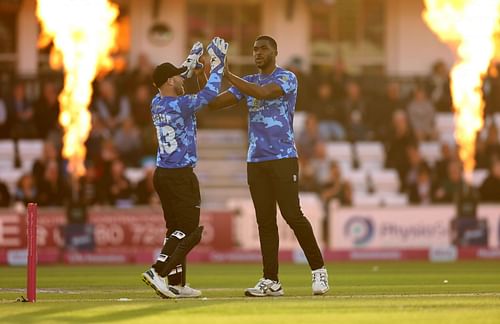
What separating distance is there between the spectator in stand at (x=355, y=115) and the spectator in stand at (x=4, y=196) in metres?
8.00

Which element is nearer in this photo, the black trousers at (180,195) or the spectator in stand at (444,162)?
the black trousers at (180,195)

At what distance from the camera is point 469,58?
31.3 metres

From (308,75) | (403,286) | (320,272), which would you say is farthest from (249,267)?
(308,75)

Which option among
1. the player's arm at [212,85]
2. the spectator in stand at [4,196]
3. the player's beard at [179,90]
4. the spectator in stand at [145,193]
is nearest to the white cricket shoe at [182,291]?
the player's arm at [212,85]

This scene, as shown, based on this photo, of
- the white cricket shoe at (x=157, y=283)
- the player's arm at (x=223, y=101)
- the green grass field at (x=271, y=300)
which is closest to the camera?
the green grass field at (x=271, y=300)

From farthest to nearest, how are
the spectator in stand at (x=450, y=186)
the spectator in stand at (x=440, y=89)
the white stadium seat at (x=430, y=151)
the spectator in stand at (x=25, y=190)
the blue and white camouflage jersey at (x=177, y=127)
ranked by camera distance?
1. the spectator in stand at (x=440, y=89)
2. the white stadium seat at (x=430, y=151)
3. the spectator in stand at (x=450, y=186)
4. the spectator in stand at (x=25, y=190)
5. the blue and white camouflage jersey at (x=177, y=127)

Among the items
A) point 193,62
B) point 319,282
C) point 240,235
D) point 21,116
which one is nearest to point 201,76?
point 193,62

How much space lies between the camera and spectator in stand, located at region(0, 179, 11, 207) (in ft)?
93.4

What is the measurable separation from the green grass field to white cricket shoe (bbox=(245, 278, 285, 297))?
0.50 ft

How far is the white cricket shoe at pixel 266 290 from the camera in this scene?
14523 mm

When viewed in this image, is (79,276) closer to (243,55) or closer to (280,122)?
(280,122)

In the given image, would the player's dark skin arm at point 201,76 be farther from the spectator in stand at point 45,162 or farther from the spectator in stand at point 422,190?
the spectator in stand at point 422,190

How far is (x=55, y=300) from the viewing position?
46.7ft

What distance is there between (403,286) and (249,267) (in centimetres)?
727
